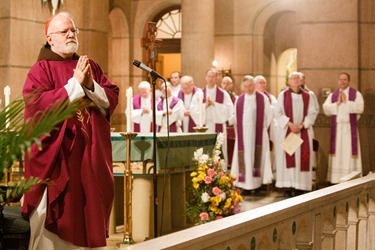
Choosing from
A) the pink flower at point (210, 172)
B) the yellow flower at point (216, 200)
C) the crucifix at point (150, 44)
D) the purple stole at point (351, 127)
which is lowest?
the yellow flower at point (216, 200)

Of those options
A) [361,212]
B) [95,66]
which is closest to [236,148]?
[361,212]

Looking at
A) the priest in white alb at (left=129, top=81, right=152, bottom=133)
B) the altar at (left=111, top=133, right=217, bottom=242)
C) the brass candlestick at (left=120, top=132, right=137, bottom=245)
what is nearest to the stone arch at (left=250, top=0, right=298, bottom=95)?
the priest in white alb at (left=129, top=81, right=152, bottom=133)

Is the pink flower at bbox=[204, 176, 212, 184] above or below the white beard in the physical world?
below

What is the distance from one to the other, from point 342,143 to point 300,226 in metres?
9.09

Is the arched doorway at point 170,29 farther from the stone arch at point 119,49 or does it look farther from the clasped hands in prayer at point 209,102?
the clasped hands in prayer at point 209,102

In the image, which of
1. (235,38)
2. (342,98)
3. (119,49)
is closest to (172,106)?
(342,98)

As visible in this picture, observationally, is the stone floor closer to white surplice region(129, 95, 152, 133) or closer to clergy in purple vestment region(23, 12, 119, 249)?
white surplice region(129, 95, 152, 133)

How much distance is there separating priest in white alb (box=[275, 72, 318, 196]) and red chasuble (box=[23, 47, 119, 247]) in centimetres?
758

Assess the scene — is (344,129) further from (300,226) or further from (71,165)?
(71,165)

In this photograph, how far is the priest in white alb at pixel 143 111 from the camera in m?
11.5

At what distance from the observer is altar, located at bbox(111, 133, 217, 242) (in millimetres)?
7742

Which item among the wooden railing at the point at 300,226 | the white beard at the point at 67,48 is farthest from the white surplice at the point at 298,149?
the white beard at the point at 67,48

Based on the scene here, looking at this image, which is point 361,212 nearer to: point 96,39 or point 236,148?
point 236,148

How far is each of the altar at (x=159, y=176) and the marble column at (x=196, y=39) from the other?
22.6 feet
